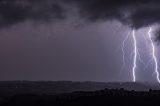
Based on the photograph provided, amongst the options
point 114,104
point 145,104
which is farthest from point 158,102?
point 114,104

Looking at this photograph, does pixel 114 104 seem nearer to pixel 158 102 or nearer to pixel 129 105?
pixel 129 105

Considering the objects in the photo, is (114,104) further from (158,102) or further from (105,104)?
(158,102)

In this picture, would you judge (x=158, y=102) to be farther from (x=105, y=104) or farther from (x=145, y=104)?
(x=105, y=104)

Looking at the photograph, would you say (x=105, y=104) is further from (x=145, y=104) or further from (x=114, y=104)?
(x=145, y=104)

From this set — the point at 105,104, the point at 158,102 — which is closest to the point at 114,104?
the point at 105,104

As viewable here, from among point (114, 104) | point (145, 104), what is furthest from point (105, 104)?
point (145, 104)
